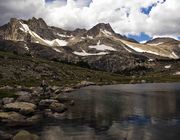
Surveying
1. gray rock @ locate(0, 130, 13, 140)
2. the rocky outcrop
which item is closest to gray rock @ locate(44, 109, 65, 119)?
the rocky outcrop

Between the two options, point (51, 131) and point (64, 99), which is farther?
point (64, 99)

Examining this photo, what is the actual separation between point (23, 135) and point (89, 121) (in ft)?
90.1

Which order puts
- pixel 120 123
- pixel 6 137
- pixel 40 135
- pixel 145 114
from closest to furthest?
pixel 6 137 → pixel 40 135 → pixel 120 123 → pixel 145 114

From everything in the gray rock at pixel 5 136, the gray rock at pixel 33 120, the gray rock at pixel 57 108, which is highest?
the gray rock at pixel 57 108

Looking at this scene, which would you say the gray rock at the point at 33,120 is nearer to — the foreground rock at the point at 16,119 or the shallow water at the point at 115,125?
the foreground rock at the point at 16,119

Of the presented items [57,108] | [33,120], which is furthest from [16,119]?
[57,108]

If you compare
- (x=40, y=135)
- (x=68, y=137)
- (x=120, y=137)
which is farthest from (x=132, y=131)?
(x=40, y=135)

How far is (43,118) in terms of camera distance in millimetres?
79875

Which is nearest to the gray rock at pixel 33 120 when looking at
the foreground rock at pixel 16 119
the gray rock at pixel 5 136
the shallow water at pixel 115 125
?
the foreground rock at pixel 16 119

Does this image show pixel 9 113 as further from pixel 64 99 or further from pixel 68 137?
pixel 64 99

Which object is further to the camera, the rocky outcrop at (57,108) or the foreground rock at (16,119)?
the rocky outcrop at (57,108)

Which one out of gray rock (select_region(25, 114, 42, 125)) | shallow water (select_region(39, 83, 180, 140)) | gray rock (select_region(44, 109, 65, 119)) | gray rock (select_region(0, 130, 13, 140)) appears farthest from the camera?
gray rock (select_region(44, 109, 65, 119))

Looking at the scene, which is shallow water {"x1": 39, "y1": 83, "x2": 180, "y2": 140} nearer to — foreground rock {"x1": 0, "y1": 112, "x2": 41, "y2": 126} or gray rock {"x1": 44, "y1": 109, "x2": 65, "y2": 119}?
gray rock {"x1": 44, "y1": 109, "x2": 65, "y2": 119}

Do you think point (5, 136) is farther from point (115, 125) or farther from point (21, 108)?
point (115, 125)
